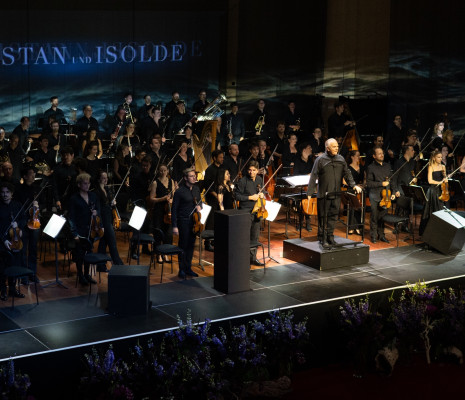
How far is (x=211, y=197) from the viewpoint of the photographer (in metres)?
10.3

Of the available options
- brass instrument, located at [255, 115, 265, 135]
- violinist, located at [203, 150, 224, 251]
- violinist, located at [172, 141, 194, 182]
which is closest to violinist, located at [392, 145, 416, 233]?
violinist, located at [203, 150, 224, 251]

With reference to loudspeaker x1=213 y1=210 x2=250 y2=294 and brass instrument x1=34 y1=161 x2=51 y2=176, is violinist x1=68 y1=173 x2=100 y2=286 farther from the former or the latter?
brass instrument x1=34 y1=161 x2=51 y2=176

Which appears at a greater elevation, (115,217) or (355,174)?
(355,174)

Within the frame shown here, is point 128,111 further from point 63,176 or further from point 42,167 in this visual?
point 63,176

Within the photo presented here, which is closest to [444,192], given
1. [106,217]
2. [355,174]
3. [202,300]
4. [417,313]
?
[355,174]

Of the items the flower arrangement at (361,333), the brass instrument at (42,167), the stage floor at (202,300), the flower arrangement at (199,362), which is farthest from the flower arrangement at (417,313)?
the brass instrument at (42,167)

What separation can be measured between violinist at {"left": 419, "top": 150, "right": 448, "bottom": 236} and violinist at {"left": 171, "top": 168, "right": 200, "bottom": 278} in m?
3.73

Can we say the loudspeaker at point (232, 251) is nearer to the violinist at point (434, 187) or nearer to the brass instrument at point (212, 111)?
the violinist at point (434, 187)

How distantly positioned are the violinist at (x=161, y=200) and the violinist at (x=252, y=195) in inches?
35.3

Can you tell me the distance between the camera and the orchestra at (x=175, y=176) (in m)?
8.99

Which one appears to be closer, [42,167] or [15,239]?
[15,239]

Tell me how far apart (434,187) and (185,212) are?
399 centimetres

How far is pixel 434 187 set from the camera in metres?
11.1

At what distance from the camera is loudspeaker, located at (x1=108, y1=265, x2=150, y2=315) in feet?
25.4
